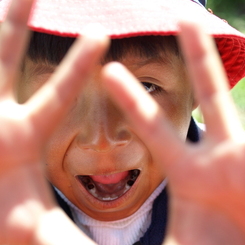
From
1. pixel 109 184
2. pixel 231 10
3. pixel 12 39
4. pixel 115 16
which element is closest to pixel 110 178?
pixel 109 184

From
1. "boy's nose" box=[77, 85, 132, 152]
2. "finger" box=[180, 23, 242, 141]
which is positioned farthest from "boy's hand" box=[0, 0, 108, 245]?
"boy's nose" box=[77, 85, 132, 152]

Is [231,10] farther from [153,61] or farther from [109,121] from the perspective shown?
[109,121]

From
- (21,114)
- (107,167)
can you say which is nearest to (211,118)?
(21,114)

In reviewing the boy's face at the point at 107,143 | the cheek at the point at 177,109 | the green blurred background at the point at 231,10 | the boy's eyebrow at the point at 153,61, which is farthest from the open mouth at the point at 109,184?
the green blurred background at the point at 231,10

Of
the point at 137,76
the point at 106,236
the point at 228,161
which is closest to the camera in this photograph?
the point at 228,161

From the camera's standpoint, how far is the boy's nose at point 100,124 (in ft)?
2.85

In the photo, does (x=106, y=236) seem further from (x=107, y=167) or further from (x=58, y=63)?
(x=58, y=63)

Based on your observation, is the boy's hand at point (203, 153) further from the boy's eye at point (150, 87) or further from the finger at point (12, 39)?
the boy's eye at point (150, 87)

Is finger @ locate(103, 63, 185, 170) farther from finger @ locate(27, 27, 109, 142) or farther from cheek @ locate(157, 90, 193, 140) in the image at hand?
cheek @ locate(157, 90, 193, 140)

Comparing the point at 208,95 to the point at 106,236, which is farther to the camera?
the point at 106,236

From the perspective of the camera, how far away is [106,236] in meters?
1.08

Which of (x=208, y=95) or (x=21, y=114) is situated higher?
(x=208, y=95)

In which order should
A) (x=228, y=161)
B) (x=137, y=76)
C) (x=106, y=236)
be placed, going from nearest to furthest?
(x=228, y=161) < (x=137, y=76) < (x=106, y=236)

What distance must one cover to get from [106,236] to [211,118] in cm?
56
